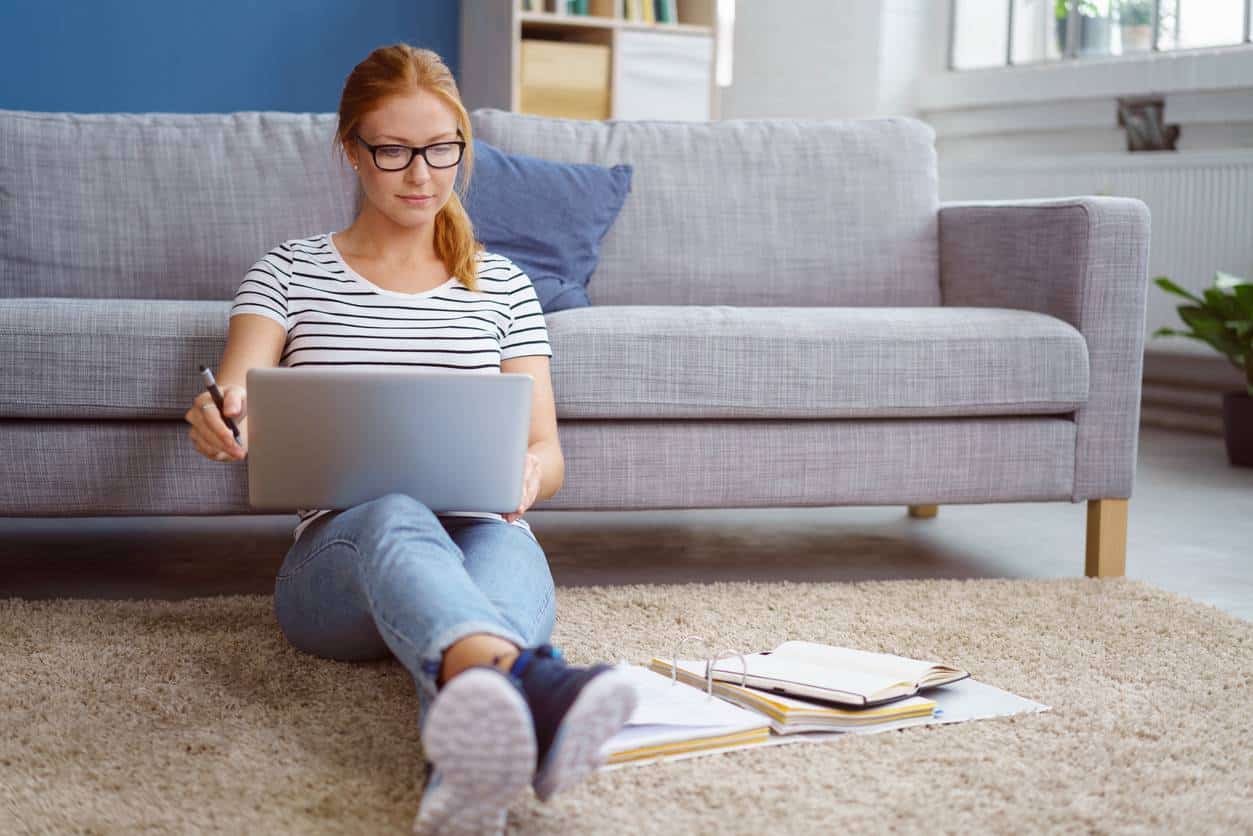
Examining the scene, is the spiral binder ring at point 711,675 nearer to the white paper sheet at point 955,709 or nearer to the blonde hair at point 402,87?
the white paper sheet at point 955,709

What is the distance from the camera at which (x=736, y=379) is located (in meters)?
2.32

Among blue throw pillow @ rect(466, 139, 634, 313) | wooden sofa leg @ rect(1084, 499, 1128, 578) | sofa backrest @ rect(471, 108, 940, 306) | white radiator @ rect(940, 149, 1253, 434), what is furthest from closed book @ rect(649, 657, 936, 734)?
white radiator @ rect(940, 149, 1253, 434)

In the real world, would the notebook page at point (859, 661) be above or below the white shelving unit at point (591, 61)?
below

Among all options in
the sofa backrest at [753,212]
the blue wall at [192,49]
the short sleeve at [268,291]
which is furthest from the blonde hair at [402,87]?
the blue wall at [192,49]

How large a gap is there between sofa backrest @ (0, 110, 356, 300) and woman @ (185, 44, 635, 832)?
35.0 inches

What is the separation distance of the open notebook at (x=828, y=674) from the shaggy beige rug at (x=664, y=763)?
0.18ft

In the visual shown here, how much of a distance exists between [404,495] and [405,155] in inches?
18.9

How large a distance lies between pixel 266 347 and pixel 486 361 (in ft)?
0.93

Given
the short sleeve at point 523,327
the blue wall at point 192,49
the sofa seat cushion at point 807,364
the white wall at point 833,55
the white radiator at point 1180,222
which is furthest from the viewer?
the white wall at point 833,55

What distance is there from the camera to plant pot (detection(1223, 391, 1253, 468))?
3855mm

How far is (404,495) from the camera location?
150 cm

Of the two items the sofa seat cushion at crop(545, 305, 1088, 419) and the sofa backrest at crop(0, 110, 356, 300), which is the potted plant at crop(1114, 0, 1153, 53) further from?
the sofa backrest at crop(0, 110, 356, 300)

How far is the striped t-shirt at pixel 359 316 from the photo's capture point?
176cm

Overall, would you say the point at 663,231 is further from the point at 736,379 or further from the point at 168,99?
the point at 168,99
